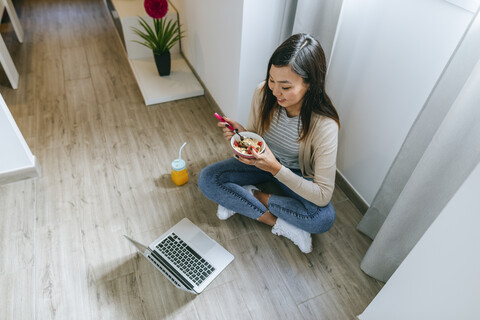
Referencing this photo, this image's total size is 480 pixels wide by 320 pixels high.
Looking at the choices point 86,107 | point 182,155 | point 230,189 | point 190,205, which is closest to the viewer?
point 230,189

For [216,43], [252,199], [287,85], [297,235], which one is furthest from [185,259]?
[216,43]

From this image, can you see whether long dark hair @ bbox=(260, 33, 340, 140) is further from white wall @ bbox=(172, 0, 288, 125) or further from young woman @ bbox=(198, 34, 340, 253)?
white wall @ bbox=(172, 0, 288, 125)

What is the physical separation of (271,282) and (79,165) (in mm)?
1257

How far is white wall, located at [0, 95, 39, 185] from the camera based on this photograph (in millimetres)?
1591

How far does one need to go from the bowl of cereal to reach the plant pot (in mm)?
1376

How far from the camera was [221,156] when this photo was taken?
80.0 inches

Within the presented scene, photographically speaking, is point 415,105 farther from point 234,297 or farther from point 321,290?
point 234,297

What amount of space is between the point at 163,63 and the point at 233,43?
2.93 feet

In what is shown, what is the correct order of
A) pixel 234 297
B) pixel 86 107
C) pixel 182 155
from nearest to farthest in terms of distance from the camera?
pixel 234 297 < pixel 182 155 < pixel 86 107

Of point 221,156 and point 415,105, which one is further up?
point 415,105

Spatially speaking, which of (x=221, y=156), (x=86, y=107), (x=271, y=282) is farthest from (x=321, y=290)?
(x=86, y=107)

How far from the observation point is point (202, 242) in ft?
5.15

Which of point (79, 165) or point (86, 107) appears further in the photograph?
point (86, 107)

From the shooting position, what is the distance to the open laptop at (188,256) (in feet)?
4.59
